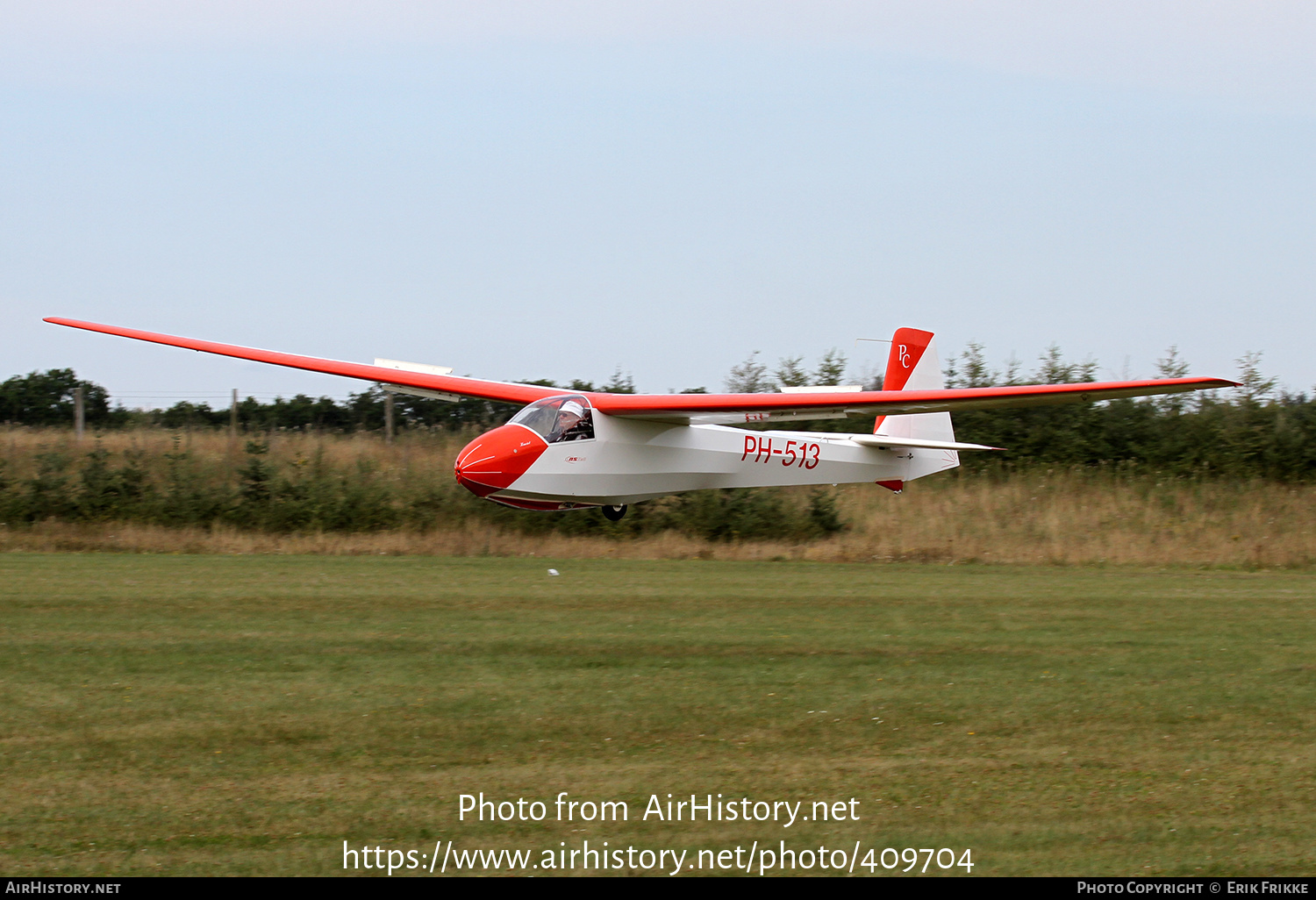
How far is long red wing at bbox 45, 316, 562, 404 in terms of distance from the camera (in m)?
18.7

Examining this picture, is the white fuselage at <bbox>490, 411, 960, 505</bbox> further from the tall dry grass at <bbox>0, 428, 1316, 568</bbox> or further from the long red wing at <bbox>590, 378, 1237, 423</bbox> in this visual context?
the tall dry grass at <bbox>0, 428, 1316, 568</bbox>

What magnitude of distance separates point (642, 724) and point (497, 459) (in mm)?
7576

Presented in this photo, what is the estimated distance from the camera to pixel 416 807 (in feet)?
21.5

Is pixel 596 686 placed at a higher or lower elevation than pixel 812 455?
lower

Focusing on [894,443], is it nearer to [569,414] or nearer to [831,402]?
[831,402]

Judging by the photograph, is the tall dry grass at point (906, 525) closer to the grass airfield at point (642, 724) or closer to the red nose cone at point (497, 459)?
the red nose cone at point (497, 459)

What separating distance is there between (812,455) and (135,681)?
10.7m

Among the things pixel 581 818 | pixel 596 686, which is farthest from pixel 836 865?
pixel 596 686

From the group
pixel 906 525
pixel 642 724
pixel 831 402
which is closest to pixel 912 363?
pixel 831 402

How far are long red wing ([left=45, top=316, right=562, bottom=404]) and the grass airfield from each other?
4665mm

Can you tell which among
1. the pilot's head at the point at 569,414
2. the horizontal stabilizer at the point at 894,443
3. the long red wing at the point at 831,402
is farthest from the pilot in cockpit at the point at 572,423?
the horizontal stabilizer at the point at 894,443

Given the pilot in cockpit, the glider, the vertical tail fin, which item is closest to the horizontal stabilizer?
the glider

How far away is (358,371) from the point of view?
1911cm
